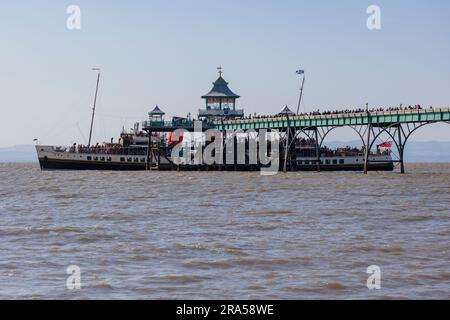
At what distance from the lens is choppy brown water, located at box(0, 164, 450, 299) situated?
2072 centimetres

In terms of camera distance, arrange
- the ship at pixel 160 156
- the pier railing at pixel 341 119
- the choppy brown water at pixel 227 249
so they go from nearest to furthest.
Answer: the choppy brown water at pixel 227 249 → the pier railing at pixel 341 119 → the ship at pixel 160 156

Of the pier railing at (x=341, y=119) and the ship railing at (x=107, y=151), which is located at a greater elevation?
the pier railing at (x=341, y=119)

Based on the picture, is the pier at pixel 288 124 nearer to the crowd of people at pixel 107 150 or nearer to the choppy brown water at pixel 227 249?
the crowd of people at pixel 107 150

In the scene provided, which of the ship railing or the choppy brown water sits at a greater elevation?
the ship railing

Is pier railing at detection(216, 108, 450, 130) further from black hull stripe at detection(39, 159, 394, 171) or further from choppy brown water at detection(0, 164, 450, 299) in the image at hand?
choppy brown water at detection(0, 164, 450, 299)

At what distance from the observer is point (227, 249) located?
27219 millimetres

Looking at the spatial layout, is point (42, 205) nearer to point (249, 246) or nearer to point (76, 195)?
point (76, 195)

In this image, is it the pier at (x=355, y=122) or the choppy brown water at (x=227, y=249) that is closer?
the choppy brown water at (x=227, y=249)

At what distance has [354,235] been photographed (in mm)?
31078

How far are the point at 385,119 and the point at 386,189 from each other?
31.9 metres

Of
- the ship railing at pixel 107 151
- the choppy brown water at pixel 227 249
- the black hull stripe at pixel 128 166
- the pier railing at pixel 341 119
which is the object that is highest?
the pier railing at pixel 341 119

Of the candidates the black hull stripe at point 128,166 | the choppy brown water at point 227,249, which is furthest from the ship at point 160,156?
the choppy brown water at point 227,249

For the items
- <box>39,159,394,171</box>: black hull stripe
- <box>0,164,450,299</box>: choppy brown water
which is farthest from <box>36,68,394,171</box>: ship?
<box>0,164,450,299</box>: choppy brown water

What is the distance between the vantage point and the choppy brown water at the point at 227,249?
20.7 m
